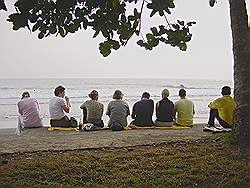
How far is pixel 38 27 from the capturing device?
3.39m

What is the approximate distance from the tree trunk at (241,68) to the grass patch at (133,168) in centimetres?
34

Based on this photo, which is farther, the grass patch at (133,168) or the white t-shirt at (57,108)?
the white t-shirt at (57,108)

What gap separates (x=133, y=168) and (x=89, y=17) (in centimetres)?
304

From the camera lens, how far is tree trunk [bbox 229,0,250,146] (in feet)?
23.8

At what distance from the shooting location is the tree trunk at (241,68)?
7.25 metres

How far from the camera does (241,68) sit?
23.9 feet

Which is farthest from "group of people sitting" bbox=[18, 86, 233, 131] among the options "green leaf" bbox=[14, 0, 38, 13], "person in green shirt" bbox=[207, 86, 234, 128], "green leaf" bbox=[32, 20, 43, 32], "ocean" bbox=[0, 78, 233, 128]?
"green leaf" bbox=[14, 0, 38, 13]

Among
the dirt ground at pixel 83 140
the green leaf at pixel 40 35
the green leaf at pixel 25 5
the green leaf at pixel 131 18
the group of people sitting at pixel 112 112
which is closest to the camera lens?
the green leaf at pixel 25 5

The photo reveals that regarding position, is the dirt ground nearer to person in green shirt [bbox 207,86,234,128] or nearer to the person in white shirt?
person in green shirt [bbox 207,86,234,128]

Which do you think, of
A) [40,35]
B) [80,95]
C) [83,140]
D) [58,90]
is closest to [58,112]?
[58,90]

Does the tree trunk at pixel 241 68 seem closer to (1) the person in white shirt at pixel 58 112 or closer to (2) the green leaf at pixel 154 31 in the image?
(2) the green leaf at pixel 154 31

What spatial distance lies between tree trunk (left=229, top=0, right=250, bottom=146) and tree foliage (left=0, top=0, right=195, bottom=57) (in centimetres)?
367

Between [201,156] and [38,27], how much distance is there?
4020 millimetres

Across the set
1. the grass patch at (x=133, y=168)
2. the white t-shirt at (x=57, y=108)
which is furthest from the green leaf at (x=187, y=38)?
the white t-shirt at (x=57, y=108)
